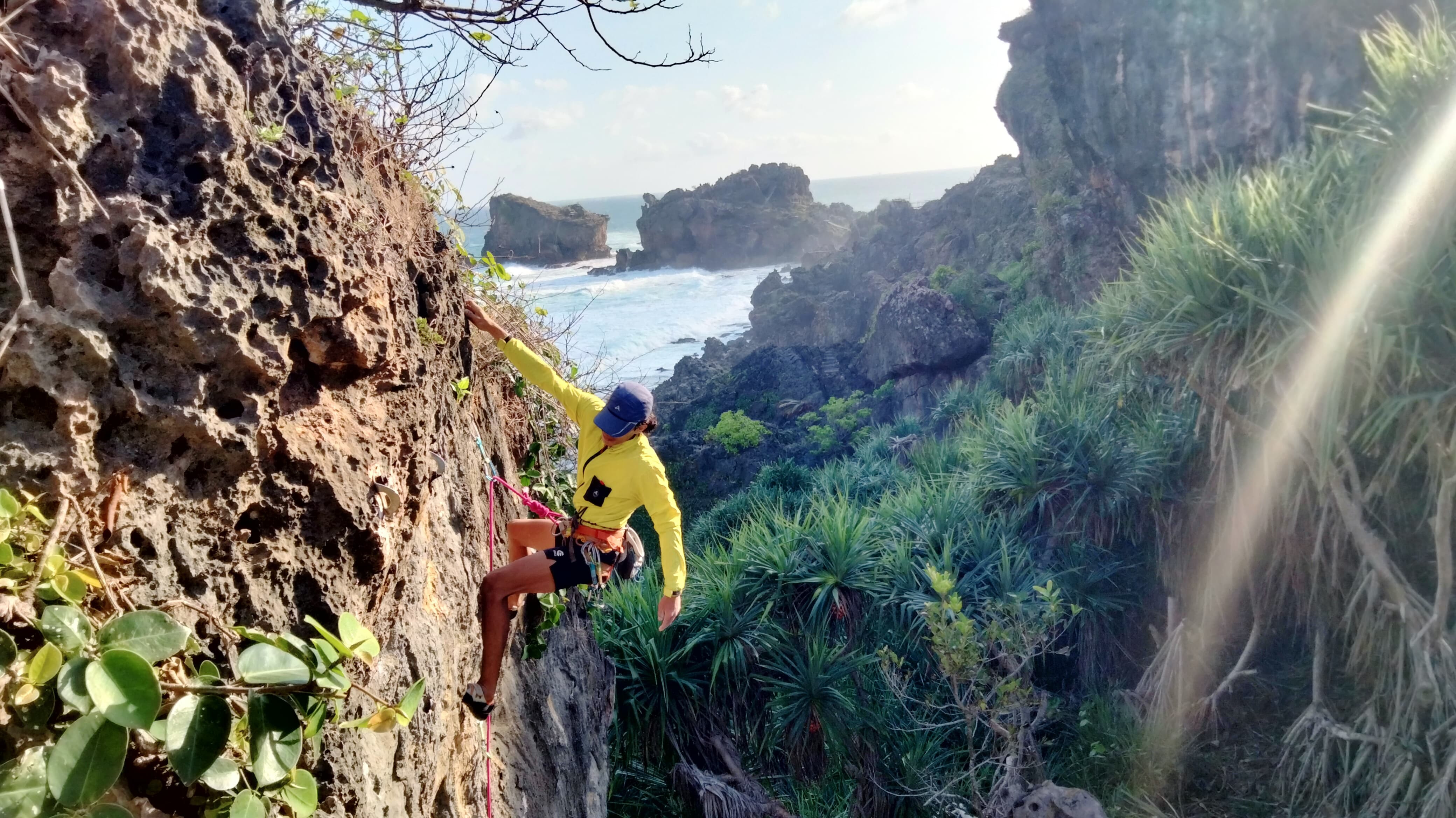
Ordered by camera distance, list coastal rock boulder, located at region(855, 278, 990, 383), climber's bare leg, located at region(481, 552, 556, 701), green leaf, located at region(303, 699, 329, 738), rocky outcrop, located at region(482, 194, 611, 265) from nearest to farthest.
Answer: green leaf, located at region(303, 699, 329, 738) < climber's bare leg, located at region(481, 552, 556, 701) < coastal rock boulder, located at region(855, 278, 990, 383) < rocky outcrop, located at region(482, 194, 611, 265)

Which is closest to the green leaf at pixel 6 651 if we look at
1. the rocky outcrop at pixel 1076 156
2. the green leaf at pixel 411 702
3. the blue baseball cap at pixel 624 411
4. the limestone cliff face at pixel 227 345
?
the limestone cliff face at pixel 227 345

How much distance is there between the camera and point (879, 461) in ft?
48.4

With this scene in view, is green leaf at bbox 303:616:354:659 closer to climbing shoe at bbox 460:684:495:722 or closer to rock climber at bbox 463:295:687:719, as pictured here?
climbing shoe at bbox 460:684:495:722

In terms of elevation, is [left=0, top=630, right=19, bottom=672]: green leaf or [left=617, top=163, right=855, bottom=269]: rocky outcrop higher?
[left=617, top=163, right=855, bottom=269]: rocky outcrop

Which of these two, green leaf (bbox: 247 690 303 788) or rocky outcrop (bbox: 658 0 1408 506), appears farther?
rocky outcrop (bbox: 658 0 1408 506)

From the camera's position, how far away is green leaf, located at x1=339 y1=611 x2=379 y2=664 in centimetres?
144

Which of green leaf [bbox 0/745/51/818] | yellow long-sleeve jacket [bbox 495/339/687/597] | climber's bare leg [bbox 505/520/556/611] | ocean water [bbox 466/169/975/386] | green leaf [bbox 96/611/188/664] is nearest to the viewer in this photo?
green leaf [bbox 0/745/51/818]

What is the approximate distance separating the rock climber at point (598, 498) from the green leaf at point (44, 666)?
2.20 meters

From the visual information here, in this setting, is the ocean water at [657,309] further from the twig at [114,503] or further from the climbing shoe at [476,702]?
the twig at [114,503]

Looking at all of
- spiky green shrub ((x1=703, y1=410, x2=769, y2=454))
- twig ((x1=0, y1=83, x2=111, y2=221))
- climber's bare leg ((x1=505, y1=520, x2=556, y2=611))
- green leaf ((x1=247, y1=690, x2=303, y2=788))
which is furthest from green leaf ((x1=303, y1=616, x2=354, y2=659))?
spiky green shrub ((x1=703, y1=410, x2=769, y2=454))

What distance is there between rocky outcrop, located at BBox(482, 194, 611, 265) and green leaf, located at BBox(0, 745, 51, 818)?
46920 millimetres

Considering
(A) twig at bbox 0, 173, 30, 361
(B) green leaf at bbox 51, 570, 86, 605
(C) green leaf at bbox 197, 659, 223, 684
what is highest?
(A) twig at bbox 0, 173, 30, 361

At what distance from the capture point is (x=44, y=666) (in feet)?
3.70

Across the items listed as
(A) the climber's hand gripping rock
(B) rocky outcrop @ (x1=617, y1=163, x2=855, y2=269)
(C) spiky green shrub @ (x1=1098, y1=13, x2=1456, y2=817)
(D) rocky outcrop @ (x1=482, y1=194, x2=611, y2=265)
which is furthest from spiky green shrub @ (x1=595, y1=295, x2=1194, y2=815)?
(B) rocky outcrop @ (x1=617, y1=163, x2=855, y2=269)
